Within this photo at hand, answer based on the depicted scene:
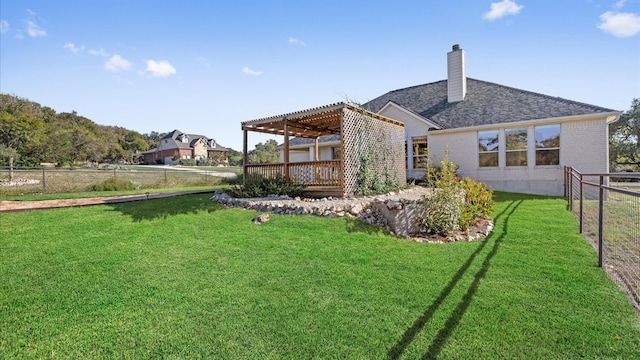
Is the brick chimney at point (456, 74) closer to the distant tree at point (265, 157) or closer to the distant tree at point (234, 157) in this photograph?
the distant tree at point (265, 157)

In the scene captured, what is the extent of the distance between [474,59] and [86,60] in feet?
63.7

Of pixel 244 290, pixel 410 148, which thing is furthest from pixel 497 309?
pixel 410 148

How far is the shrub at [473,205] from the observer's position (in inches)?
259

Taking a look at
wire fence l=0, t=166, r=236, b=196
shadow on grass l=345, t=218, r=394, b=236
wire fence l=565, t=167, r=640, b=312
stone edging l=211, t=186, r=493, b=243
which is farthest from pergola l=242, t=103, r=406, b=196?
wire fence l=0, t=166, r=236, b=196

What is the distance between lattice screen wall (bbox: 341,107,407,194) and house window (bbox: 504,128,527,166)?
17.6 feet

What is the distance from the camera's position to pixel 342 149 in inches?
317

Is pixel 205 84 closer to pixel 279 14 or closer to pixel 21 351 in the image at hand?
pixel 279 14

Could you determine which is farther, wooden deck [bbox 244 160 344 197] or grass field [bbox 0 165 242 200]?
grass field [bbox 0 165 242 200]

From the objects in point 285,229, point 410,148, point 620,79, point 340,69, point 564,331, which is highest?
point 340,69

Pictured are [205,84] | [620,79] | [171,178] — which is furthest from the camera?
[171,178]

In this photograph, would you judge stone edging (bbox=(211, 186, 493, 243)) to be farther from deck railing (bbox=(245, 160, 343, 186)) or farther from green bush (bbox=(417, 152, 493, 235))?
deck railing (bbox=(245, 160, 343, 186))

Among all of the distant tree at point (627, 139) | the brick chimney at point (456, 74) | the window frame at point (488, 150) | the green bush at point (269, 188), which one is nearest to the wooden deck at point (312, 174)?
the green bush at point (269, 188)

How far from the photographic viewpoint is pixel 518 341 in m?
2.55

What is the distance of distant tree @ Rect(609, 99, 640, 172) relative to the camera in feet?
88.9
